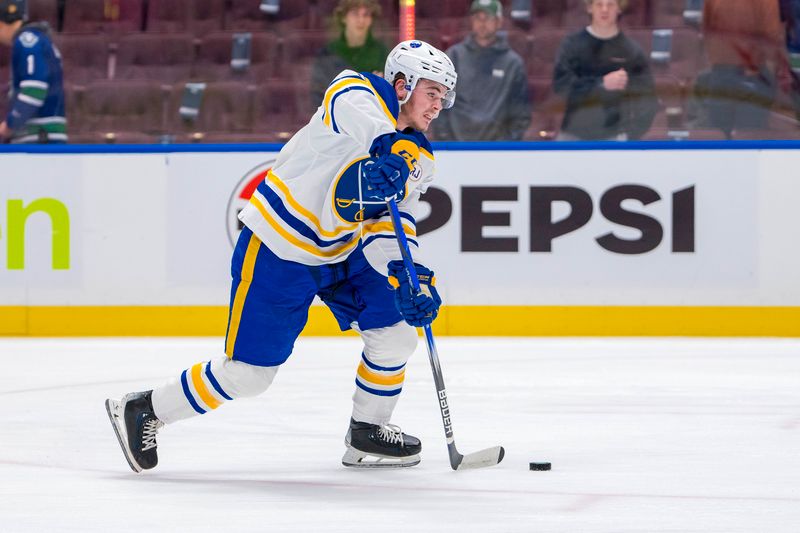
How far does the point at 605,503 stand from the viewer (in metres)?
2.67

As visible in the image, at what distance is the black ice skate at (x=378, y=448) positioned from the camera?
3.20m

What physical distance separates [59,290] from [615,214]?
2505 millimetres

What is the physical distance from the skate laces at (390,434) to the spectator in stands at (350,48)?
3.35 metres

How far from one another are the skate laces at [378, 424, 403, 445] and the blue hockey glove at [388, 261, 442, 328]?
0.28 meters

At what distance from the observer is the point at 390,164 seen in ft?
9.55

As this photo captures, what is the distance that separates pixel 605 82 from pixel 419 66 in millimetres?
3407

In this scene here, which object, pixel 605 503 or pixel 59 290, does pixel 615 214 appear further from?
pixel 605 503

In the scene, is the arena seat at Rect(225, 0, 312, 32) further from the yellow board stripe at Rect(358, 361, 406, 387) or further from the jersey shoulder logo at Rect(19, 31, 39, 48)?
the yellow board stripe at Rect(358, 361, 406, 387)

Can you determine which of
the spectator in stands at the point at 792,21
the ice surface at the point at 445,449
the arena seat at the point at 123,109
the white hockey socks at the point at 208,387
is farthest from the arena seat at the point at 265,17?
the white hockey socks at the point at 208,387

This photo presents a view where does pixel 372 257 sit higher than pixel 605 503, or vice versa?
pixel 372 257

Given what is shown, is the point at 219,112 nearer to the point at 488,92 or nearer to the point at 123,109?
the point at 123,109

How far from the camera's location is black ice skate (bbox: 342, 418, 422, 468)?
10.5 feet

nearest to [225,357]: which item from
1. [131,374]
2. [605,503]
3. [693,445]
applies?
[605,503]

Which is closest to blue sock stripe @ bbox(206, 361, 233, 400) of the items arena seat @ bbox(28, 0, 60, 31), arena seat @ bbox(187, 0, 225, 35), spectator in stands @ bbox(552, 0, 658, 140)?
spectator in stands @ bbox(552, 0, 658, 140)
